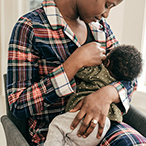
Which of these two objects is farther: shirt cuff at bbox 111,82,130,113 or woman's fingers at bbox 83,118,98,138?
shirt cuff at bbox 111,82,130,113

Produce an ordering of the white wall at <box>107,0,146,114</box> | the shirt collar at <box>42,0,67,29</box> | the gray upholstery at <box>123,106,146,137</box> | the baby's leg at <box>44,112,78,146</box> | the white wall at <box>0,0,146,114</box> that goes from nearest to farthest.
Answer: the baby's leg at <box>44,112,78,146</box> → the shirt collar at <box>42,0,67,29</box> → the gray upholstery at <box>123,106,146,137</box> → the white wall at <box>0,0,146,114</box> → the white wall at <box>107,0,146,114</box>

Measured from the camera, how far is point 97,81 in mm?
989

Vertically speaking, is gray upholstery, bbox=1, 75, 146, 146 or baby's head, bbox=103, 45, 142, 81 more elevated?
baby's head, bbox=103, 45, 142, 81

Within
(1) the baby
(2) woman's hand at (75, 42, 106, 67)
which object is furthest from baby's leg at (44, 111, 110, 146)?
(2) woman's hand at (75, 42, 106, 67)

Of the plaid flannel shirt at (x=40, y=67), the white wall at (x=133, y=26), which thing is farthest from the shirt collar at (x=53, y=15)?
the white wall at (x=133, y=26)

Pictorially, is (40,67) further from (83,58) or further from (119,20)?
(119,20)

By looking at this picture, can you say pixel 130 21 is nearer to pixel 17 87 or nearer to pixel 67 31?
pixel 67 31

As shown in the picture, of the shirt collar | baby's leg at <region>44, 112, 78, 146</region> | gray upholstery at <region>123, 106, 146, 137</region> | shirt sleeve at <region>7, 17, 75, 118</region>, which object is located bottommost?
gray upholstery at <region>123, 106, 146, 137</region>

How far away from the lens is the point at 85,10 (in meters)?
0.89

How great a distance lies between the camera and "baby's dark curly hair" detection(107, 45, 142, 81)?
94cm

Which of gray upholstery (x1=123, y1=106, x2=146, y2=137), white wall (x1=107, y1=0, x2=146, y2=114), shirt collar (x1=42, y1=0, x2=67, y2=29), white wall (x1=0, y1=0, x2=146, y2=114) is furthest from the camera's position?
white wall (x1=107, y1=0, x2=146, y2=114)

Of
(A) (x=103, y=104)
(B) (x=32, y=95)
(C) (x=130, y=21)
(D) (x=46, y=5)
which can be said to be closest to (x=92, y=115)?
(A) (x=103, y=104)

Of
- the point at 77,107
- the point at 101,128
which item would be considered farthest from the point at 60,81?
the point at 101,128

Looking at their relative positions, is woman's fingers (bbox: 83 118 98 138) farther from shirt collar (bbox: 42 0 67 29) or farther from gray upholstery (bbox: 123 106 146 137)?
shirt collar (bbox: 42 0 67 29)
